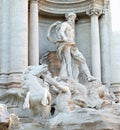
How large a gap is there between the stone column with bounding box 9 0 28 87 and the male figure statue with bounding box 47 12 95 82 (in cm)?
155

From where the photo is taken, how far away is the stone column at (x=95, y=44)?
18.8 m

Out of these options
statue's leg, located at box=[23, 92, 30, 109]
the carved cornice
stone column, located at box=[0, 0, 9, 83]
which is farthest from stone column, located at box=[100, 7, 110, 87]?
statue's leg, located at box=[23, 92, 30, 109]

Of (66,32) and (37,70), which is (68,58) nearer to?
(66,32)

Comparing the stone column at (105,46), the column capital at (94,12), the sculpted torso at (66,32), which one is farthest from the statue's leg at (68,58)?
the column capital at (94,12)

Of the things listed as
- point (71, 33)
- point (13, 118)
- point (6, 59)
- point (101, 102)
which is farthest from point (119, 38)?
point (13, 118)

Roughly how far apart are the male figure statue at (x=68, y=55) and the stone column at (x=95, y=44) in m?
1.26

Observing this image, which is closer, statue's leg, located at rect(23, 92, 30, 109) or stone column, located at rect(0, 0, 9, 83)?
statue's leg, located at rect(23, 92, 30, 109)

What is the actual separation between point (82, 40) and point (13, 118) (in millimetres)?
9791

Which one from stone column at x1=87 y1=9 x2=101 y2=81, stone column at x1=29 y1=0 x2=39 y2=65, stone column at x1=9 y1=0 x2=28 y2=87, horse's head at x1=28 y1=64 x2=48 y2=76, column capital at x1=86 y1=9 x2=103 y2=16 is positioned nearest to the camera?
horse's head at x1=28 y1=64 x2=48 y2=76

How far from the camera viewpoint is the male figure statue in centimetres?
1712

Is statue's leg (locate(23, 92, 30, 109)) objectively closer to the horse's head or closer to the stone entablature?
the horse's head

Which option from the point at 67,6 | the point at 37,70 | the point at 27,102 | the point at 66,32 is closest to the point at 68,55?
the point at 66,32

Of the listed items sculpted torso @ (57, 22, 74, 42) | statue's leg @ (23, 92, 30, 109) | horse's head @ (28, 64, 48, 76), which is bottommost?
statue's leg @ (23, 92, 30, 109)

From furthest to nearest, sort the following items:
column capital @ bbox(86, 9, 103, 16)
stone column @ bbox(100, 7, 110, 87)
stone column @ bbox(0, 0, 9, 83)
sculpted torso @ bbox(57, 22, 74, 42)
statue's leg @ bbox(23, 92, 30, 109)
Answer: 1. column capital @ bbox(86, 9, 103, 16)
2. stone column @ bbox(100, 7, 110, 87)
3. sculpted torso @ bbox(57, 22, 74, 42)
4. stone column @ bbox(0, 0, 9, 83)
5. statue's leg @ bbox(23, 92, 30, 109)
